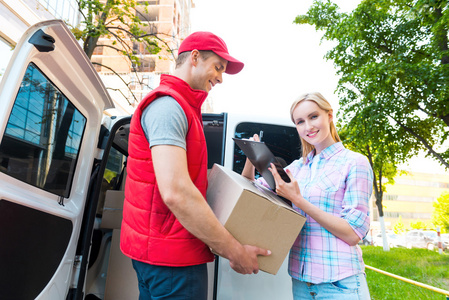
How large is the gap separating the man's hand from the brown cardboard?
6.73 ft

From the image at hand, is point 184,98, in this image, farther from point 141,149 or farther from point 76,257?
point 76,257

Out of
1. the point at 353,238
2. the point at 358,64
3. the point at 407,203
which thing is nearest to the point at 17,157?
the point at 353,238

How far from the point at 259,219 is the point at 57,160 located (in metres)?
1.25

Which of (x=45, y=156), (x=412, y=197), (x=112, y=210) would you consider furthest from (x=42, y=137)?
(x=412, y=197)

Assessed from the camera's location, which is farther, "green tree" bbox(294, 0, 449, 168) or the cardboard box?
A: "green tree" bbox(294, 0, 449, 168)

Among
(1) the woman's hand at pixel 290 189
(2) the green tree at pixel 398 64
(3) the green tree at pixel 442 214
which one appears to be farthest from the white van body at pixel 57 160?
(3) the green tree at pixel 442 214

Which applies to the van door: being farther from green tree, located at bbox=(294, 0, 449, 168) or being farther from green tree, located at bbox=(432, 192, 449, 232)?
green tree, located at bbox=(432, 192, 449, 232)

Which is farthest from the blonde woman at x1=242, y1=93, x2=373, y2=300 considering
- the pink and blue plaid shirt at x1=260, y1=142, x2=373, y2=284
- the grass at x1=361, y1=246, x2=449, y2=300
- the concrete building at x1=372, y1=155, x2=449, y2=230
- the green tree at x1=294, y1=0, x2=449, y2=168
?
the concrete building at x1=372, y1=155, x2=449, y2=230

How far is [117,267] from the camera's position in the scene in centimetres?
324

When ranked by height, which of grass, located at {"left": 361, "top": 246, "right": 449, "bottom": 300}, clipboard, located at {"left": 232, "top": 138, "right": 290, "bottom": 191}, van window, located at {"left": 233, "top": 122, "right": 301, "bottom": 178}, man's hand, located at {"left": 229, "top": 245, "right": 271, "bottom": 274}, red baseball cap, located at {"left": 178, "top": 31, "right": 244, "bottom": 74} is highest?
red baseball cap, located at {"left": 178, "top": 31, "right": 244, "bottom": 74}

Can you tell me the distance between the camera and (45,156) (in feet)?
5.70

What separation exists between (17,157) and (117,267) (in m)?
2.12

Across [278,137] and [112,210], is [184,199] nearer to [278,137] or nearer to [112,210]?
[278,137]

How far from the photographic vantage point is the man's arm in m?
1.27
